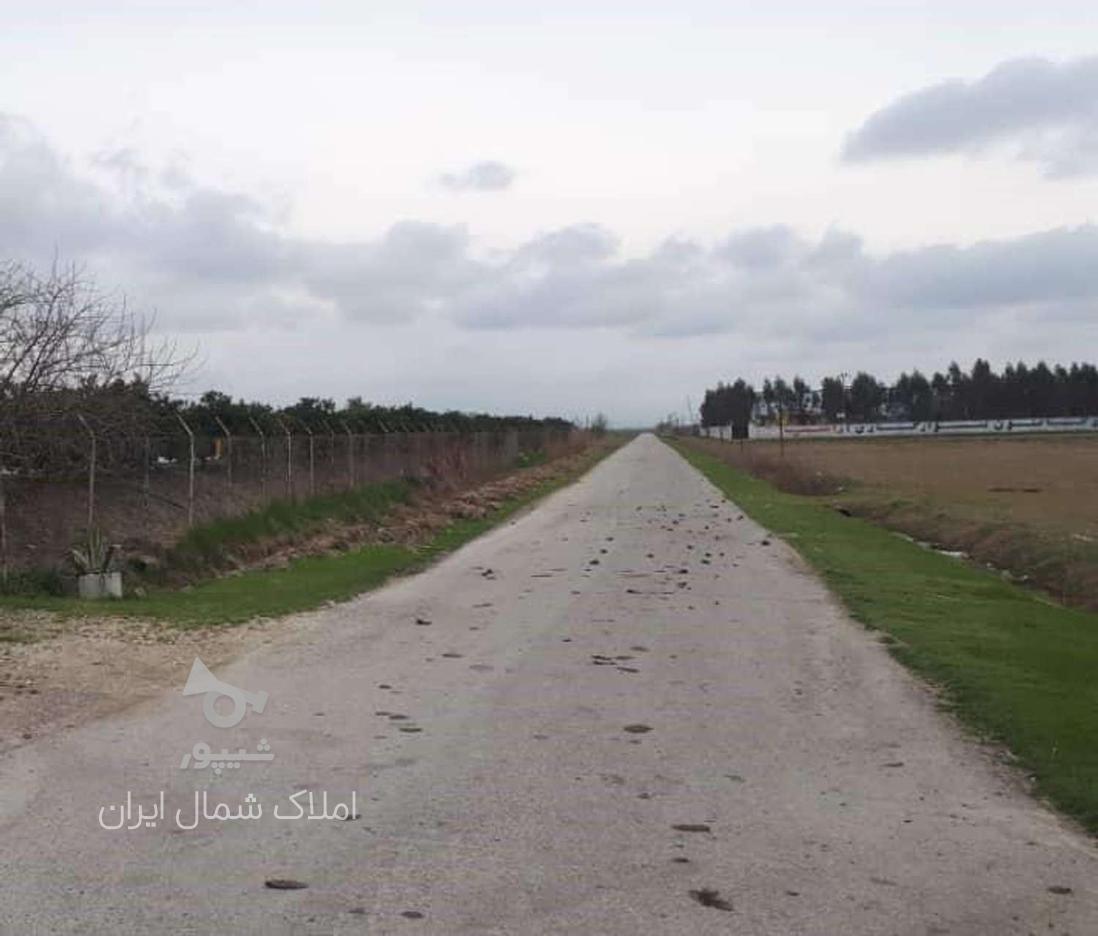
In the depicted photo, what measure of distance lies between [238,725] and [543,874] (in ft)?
10.3

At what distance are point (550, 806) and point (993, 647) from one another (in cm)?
605

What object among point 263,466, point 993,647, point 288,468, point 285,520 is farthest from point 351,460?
point 993,647

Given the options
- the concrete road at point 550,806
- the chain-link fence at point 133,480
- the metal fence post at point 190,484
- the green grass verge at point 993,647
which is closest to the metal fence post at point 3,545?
the chain-link fence at point 133,480

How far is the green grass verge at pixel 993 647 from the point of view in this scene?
6926mm

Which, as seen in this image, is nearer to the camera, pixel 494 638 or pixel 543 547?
pixel 494 638

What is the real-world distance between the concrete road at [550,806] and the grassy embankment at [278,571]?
7.31 ft

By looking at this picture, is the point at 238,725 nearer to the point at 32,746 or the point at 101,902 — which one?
the point at 32,746

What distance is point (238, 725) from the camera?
24.3ft

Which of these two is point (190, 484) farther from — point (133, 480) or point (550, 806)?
point (550, 806)

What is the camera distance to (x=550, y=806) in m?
5.81

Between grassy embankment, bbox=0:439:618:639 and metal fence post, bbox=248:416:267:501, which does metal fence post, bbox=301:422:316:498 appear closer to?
grassy embankment, bbox=0:439:618:639

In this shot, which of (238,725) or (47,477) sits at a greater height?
(47,477)

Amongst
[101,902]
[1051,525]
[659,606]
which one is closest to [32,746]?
[101,902]

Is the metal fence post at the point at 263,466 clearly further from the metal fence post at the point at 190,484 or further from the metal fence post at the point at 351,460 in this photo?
the metal fence post at the point at 351,460
